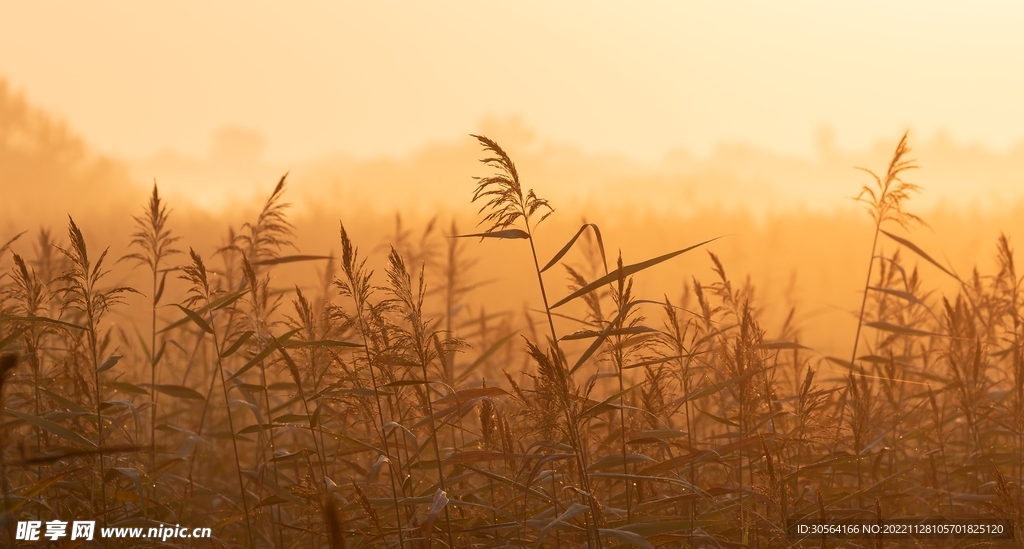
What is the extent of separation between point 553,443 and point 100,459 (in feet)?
6.32

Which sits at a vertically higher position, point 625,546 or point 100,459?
point 100,459

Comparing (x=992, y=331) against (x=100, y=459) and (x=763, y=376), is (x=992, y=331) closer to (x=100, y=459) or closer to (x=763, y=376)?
(x=763, y=376)

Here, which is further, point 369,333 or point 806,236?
point 806,236

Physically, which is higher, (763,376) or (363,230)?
Result: (363,230)

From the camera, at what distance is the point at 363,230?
22.4 metres

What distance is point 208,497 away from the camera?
4.59 m

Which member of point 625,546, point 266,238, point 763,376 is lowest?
point 625,546

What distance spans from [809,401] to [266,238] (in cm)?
307

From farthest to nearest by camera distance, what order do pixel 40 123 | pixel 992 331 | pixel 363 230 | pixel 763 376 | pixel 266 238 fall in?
pixel 40 123, pixel 363 230, pixel 992 331, pixel 266 238, pixel 763 376

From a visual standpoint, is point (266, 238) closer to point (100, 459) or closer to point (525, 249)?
point (100, 459)

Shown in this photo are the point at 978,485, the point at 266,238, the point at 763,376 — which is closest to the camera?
the point at 763,376

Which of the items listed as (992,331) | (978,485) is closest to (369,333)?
(978,485)

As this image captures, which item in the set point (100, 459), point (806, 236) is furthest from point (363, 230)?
point (100, 459)

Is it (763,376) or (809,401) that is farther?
(763,376)
